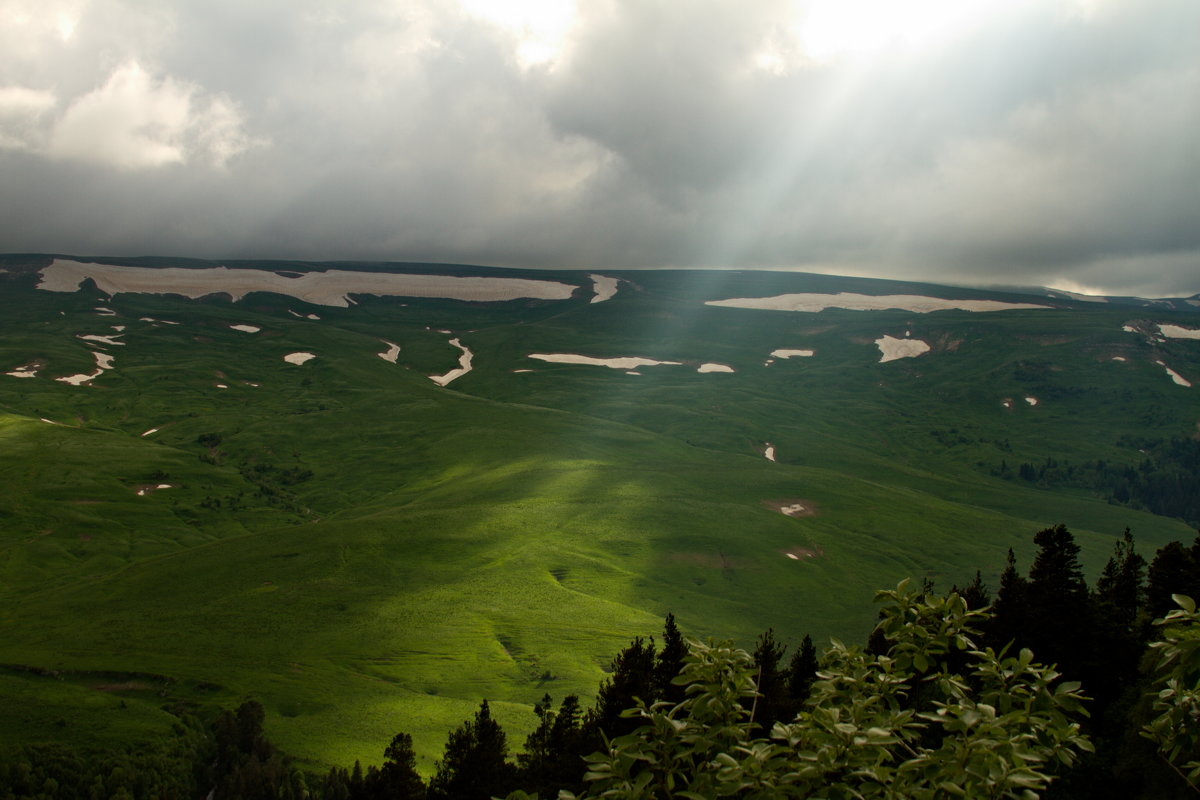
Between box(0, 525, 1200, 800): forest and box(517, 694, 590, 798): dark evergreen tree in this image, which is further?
box(517, 694, 590, 798): dark evergreen tree

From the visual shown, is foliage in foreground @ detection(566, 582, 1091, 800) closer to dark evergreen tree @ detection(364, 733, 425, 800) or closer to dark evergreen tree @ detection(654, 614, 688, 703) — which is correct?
dark evergreen tree @ detection(654, 614, 688, 703)

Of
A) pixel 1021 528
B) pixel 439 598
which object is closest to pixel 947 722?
pixel 439 598

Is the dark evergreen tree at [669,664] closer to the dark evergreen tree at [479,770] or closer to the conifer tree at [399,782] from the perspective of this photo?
the dark evergreen tree at [479,770]

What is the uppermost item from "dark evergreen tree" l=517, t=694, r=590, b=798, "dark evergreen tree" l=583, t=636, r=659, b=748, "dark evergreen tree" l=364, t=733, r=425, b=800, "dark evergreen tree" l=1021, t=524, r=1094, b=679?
"dark evergreen tree" l=1021, t=524, r=1094, b=679

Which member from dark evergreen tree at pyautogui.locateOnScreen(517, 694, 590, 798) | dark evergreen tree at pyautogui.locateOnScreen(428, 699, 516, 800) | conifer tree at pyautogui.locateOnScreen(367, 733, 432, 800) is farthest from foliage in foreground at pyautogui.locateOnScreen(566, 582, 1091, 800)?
conifer tree at pyautogui.locateOnScreen(367, 733, 432, 800)

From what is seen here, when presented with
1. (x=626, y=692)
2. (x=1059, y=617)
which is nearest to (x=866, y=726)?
(x=626, y=692)

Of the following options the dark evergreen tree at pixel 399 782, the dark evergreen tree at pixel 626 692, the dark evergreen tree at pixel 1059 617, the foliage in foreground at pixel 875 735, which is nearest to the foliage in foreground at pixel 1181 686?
the foliage in foreground at pixel 875 735
